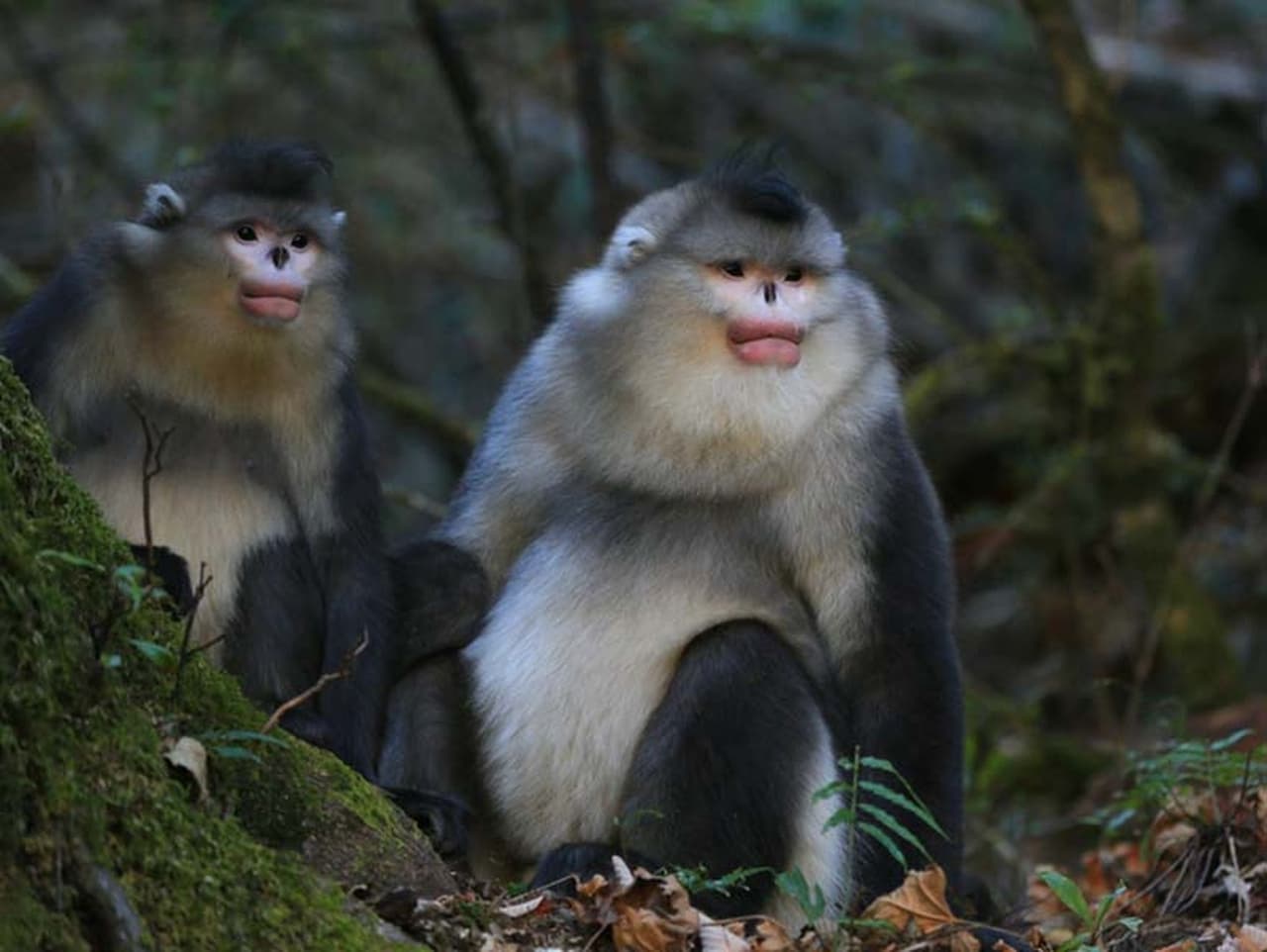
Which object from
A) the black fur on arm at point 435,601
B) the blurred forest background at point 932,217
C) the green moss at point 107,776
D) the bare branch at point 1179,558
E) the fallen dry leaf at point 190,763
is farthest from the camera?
the blurred forest background at point 932,217

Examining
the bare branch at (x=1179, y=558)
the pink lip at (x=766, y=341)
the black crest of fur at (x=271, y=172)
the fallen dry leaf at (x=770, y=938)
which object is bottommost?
the bare branch at (x=1179, y=558)

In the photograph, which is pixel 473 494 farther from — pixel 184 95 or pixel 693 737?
pixel 184 95

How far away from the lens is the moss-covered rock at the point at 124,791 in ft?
8.58

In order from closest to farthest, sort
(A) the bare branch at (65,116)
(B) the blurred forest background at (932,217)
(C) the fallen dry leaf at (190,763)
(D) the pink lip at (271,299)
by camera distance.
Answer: (C) the fallen dry leaf at (190,763), (D) the pink lip at (271,299), (B) the blurred forest background at (932,217), (A) the bare branch at (65,116)

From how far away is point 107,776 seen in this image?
9.12 ft

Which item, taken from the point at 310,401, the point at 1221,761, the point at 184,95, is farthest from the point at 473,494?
the point at 184,95

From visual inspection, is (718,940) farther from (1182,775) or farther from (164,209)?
(164,209)

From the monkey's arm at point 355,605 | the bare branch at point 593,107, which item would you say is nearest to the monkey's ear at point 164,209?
the monkey's arm at point 355,605

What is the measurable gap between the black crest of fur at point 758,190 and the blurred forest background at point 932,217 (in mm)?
566

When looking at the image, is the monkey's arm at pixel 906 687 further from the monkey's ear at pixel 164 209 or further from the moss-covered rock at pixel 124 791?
the monkey's ear at pixel 164 209

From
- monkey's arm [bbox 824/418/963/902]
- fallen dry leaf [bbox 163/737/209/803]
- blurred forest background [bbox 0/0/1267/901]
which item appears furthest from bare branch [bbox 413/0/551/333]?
fallen dry leaf [bbox 163/737/209/803]

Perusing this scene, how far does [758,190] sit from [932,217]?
3569 mm

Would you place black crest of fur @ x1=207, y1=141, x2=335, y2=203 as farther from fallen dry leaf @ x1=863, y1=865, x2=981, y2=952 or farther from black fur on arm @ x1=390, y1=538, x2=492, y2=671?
fallen dry leaf @ x1=863, y1=865, x2=981, y2=952

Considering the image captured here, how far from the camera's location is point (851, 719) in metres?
4.30
